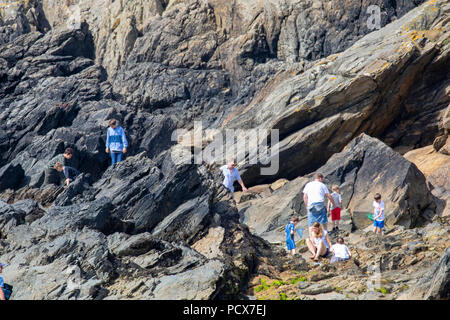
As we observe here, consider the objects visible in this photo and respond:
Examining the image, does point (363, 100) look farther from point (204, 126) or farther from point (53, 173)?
point (53, 173)

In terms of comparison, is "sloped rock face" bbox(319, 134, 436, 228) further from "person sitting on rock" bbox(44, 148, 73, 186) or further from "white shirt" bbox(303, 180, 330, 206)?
"person sitting on rock" bbox(44, 148, 73, 186)

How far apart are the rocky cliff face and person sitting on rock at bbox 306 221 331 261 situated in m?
1.16

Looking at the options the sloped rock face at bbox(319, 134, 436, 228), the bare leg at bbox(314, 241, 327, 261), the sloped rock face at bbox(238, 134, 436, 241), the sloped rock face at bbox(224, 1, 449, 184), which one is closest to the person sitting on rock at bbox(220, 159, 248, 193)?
the sloped rock face at bbox(238, 134, 436, 241)

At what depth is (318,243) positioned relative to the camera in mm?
19125

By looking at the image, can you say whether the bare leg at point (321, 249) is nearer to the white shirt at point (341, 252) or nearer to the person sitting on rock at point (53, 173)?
the white shirt at point (341, 252)

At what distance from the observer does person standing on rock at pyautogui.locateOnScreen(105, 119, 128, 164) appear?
2775cm

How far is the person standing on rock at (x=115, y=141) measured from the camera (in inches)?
1093

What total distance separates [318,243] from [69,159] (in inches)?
551

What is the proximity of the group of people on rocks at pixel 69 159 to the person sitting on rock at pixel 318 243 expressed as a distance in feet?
37.0

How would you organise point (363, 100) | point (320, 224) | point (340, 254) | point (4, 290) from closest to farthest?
1. point (4, 290)
2. point (340, 254)
3. point (320, 224)
4. point (363, 100)

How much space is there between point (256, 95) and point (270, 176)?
24.0 ft

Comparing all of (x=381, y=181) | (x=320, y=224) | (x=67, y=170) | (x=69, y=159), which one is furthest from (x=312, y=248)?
(x=69, y=159)

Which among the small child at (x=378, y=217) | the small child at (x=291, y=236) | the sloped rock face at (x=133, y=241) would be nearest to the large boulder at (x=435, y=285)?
the sloped rock face at (x=133, y=241)

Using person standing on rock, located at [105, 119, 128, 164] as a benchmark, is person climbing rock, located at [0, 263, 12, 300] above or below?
above
